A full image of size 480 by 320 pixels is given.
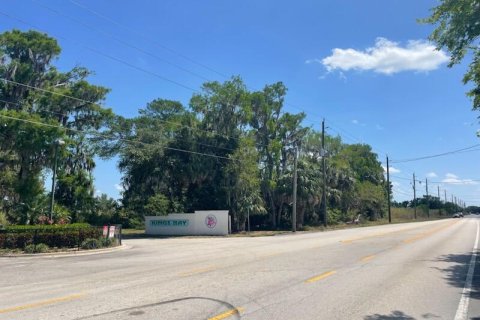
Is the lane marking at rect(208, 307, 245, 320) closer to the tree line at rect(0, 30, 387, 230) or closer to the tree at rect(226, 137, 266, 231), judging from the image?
the tree line at rect(0, 30, 387, 230)

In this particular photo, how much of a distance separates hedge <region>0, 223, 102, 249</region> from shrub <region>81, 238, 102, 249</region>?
361 mm

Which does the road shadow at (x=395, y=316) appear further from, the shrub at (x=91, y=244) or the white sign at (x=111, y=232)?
the white sign at (x=111, y=232)

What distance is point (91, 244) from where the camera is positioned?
2305cm

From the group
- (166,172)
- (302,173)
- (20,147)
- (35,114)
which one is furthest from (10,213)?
(302,173)

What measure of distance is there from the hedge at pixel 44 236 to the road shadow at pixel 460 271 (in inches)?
667

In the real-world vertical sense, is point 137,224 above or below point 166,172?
below

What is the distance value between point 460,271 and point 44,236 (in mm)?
18699

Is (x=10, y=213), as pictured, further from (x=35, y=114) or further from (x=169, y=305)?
(x=169, y=305)

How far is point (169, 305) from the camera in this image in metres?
8.09

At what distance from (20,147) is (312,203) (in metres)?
28.9

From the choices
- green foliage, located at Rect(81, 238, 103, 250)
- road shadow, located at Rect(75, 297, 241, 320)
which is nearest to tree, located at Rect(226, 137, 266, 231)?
green foliage, located at Rect(81, 238, 103, 250)

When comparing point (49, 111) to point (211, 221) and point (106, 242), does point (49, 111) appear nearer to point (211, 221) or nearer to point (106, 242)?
point (211, 221)

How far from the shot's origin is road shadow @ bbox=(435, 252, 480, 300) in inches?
413

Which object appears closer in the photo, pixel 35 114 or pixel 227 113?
pixel 35 114
